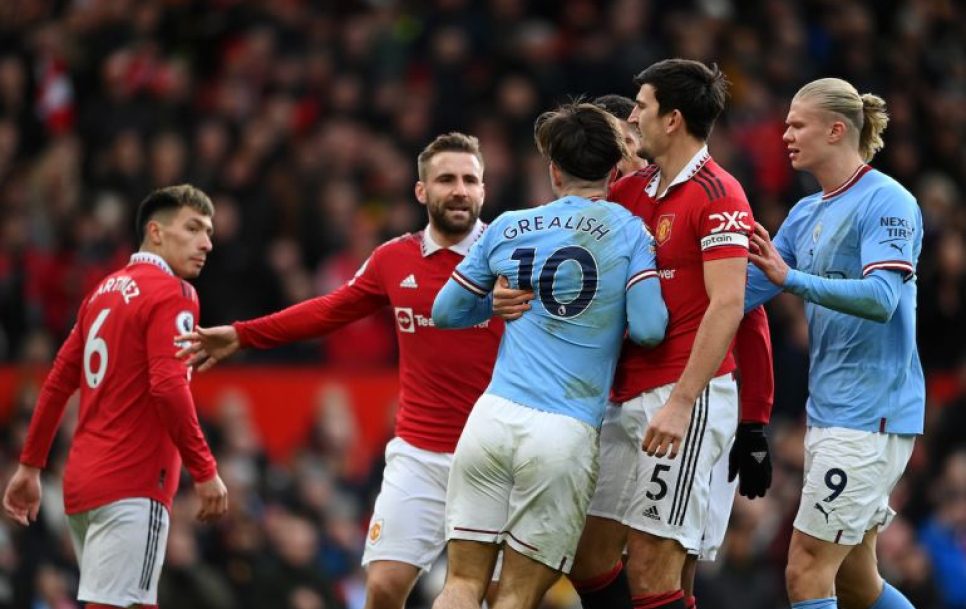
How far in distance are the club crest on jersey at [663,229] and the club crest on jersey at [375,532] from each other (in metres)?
2.22

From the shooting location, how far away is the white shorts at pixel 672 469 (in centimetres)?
730

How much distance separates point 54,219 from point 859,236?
1023cm

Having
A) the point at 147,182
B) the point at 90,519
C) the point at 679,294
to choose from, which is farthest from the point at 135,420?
the point at 147,182

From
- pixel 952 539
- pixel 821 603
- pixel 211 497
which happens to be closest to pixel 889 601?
pixel 821 603

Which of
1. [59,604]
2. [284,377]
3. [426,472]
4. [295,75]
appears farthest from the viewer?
[295,75]

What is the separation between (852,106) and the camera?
784 centimetres

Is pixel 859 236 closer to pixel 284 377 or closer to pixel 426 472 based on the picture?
pixel 426 472

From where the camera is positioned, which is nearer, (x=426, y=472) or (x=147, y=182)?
(x=426, y=472)

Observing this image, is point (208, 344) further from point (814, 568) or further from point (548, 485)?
point (814, 568)

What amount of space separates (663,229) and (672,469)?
1.06m

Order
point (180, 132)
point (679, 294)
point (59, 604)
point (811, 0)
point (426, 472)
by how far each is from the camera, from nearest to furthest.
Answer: point (679, 294)
point (426, 472)
point (59, 604)
point (180, 132)
point (811, 0)

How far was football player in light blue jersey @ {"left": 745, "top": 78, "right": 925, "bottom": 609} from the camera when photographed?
764 cm

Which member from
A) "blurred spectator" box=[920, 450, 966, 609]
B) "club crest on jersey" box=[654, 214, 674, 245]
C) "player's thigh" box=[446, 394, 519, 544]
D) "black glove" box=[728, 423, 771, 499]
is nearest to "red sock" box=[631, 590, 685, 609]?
"player's thigh" box=[446, 394, 519, 544]

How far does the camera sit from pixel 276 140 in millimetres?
17109
